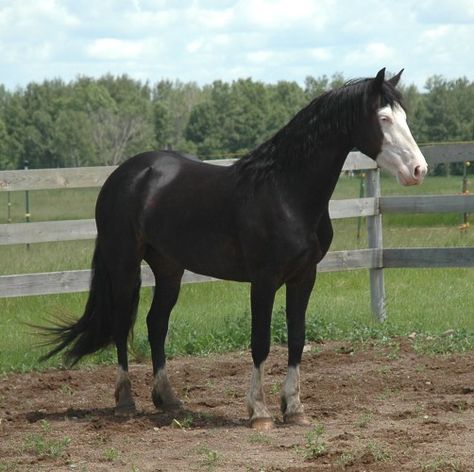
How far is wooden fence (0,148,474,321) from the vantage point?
26.1 ft

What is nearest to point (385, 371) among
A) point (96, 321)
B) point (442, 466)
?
point (96, 321)

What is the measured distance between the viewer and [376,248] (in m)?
9.69

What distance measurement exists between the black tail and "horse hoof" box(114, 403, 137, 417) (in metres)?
0.58

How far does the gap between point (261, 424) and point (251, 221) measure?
1.20 m

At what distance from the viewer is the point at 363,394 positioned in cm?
681

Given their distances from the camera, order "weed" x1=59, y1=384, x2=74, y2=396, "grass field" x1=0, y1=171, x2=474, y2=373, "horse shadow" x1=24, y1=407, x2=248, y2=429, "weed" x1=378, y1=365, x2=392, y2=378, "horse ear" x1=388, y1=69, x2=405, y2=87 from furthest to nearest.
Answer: "grass field" x1=0, y1=171, x2=474, y2=373 → "weed" x1=378, y1=365, x2=392, y2=378 → "weed" x1=59, y1=384, x2=74, y2=396 → "horse shadow" x1=24, y1=407, x2=248, y2=429 → "horse ear" x1=388, y1=69, x2=405, y2=87

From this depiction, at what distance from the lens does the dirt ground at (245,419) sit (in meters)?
4.98

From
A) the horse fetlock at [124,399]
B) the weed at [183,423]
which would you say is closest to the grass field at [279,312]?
the horse fetlock at [124,399]

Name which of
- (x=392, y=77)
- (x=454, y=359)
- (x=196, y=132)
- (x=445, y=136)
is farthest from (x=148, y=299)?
(x=196, y=132)

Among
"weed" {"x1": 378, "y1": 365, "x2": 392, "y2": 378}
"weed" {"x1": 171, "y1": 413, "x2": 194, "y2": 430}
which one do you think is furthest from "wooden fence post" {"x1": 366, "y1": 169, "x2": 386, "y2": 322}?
"weed" {"x1": 171, "y1": 413, "x2": 194, "y2": 430}

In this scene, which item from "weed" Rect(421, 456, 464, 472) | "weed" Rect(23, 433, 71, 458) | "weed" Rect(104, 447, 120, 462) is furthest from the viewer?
"weed" Rect(23, 433, 71, 458)

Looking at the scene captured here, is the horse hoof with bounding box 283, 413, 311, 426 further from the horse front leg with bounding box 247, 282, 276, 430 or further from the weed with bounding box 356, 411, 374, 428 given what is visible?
the weed with bounding box 356, 411, 374, 428

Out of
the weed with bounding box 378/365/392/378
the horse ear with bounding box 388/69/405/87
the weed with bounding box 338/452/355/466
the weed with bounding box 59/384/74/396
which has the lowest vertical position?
the weed with bounding box 59/384/74/396

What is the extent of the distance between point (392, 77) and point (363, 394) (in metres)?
2.13
